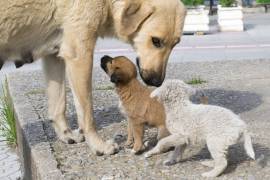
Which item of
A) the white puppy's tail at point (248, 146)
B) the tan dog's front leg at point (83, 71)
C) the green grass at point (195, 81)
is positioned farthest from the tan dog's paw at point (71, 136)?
the green grass at point (195, 81)

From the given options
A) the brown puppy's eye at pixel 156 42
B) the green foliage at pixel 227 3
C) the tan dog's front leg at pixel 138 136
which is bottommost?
the green foliage at pixel 227 3

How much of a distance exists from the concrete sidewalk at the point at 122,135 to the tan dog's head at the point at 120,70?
1.77ft

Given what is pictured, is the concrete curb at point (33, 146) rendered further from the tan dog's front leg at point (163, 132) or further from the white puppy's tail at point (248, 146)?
the white puppy's tail at point (248, 146)

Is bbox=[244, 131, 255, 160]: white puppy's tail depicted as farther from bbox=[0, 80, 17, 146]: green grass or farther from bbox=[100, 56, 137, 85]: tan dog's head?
bbox=[0, 80, 17, 146]: green grass

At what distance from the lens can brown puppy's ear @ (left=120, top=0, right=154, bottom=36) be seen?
15.5ft

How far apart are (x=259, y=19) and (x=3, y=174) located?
1745cm

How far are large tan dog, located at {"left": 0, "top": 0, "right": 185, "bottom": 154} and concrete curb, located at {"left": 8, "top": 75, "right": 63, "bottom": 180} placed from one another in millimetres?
311

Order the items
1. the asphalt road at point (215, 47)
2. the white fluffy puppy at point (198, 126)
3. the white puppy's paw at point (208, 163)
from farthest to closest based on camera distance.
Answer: the asphalt road at point (215, 47) < the white puppy's paw at point (208, 163) < the white fluffy puppy at point (198, 126)

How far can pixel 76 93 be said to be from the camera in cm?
482

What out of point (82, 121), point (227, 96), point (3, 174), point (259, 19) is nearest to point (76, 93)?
point (82, 121)

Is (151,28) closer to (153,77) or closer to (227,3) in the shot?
(153,77)

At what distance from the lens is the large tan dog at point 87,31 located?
4.70 meters

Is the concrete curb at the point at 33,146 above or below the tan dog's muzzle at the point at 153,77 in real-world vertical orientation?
below

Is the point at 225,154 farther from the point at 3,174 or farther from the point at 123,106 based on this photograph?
the point at 3,174
